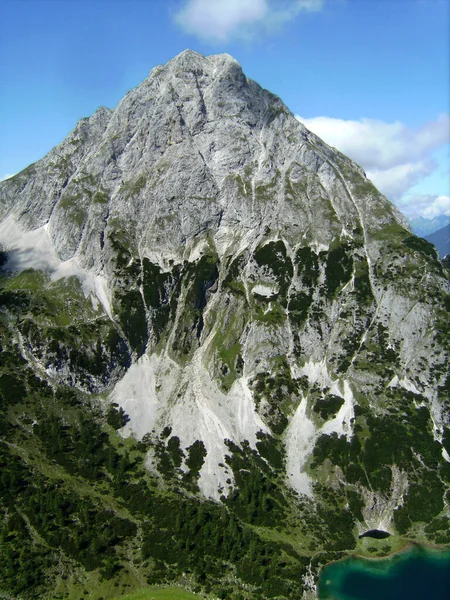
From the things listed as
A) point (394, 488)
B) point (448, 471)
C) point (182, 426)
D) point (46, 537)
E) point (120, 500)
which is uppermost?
point (448, 471)

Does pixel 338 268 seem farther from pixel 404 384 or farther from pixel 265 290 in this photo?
pixel 404 384

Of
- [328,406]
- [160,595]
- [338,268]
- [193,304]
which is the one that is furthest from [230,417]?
[338,268]

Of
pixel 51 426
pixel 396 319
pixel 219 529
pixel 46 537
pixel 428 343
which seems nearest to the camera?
pixel 46 537

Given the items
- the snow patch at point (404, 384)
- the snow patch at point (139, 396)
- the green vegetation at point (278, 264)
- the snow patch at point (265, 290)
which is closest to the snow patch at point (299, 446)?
the snow patch at point (404, 384)

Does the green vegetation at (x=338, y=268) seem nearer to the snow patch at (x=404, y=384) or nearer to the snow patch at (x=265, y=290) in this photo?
the snow patch at (x=265, y=290)

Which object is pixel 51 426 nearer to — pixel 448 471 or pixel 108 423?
pixel 108 423

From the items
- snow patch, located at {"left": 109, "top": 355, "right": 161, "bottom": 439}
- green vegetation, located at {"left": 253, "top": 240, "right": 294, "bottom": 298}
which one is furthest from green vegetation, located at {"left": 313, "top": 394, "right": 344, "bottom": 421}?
snow patch, located at {"left": 109, "top": 355, "right": 161, "bottom": 439}

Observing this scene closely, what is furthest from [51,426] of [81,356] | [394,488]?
[394,488]
